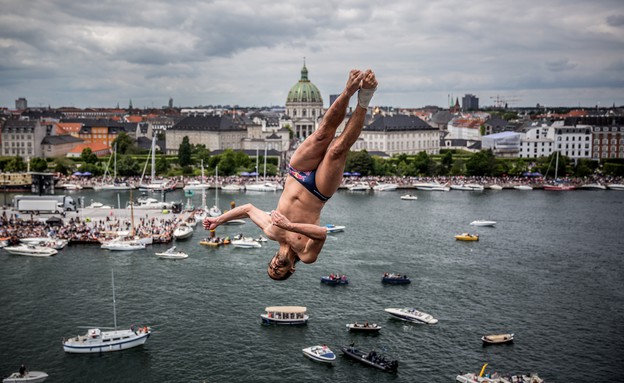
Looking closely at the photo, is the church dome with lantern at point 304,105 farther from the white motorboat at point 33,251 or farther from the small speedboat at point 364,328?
the small speedboat at point 364,328

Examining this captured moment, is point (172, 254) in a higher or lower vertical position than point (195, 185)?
lower

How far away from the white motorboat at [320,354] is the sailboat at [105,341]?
14.2ft

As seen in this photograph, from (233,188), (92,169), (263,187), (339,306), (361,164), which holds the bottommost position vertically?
(339,306)

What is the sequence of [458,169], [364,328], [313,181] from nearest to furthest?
[313,181] → [364,328] → [458,169]

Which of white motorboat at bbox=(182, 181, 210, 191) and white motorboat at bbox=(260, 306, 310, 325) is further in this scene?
white motorboat at bbox=(182, 181, 210, 191)

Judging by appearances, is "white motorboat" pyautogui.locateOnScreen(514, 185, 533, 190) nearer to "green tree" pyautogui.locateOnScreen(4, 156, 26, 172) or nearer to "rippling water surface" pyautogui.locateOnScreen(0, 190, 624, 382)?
"rippling water surface" pyautogui.locateOnScreen(0, 190, 624, 382)

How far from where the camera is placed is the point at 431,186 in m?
51.1

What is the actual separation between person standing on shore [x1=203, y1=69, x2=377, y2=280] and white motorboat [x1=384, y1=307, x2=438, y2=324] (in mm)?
14814

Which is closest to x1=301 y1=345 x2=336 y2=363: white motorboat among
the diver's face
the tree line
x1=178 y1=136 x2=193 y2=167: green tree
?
the diver's face

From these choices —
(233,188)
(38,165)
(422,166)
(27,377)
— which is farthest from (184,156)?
(27,377)

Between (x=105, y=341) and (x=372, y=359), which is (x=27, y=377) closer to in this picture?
(x=105, y=341)

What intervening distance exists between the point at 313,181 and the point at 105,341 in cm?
1431

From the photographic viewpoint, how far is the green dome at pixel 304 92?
3802 inches

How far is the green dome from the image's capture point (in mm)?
96562
